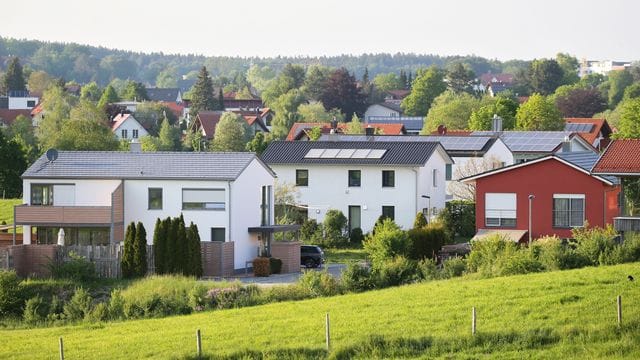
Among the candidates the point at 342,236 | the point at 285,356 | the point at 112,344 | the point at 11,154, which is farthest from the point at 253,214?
the point at 11,154

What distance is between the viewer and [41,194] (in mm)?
57125

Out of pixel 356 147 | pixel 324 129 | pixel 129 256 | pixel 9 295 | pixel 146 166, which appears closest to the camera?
pixel 9 295

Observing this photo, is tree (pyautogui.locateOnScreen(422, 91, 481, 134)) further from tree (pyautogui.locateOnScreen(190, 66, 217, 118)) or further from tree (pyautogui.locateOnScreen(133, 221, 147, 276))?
tree (pyautogui.locateOnScreen(133, 221, 147, 276))

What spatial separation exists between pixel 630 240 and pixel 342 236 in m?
23.8

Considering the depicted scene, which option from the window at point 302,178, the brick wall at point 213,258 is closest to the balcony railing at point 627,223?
the brick wall at point 213,258

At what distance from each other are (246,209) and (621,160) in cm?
1515

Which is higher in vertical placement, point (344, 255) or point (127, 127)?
point (127, 127)

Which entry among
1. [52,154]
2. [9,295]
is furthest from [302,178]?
[9,295]

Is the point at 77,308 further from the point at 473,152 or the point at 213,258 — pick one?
the point at 473,152

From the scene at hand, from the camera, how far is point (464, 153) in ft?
267

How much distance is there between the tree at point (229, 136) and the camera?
122625mm

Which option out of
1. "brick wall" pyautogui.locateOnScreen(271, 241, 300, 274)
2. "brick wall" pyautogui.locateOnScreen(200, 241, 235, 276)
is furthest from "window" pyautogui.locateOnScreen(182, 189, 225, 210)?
"brick wall" pyautogui.locateOnScreen(200, 241, 235, 276)

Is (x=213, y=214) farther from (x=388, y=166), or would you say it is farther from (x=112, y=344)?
(x=112, y=344)

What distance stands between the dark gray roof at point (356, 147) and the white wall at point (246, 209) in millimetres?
10431
